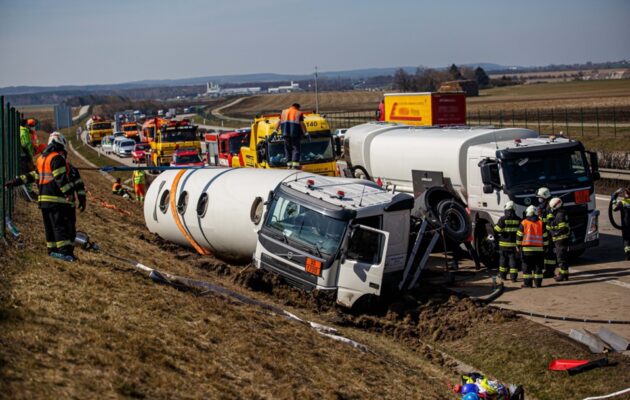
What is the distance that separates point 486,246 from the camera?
18547 millimetres

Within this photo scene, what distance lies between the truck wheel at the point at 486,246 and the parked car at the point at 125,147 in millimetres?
47254

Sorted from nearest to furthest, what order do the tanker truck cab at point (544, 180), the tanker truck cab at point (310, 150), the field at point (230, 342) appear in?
the field at point (230, 342), the tanker truck cab at point (544, 180), the tanker truck cab at point (310, 150)

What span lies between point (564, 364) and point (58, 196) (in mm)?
7856

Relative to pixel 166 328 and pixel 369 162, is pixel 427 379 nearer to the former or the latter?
pixel 166 328

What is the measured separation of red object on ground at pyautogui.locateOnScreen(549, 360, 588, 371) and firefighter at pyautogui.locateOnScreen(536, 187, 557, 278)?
5584mm

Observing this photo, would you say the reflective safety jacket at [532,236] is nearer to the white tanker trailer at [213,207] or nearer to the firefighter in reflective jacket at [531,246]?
the firefighter in reflective jacket at [531,246]

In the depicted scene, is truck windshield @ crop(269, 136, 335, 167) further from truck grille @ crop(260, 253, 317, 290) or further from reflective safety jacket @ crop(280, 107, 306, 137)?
truck grille @ crop(260, 253, 317, 290)

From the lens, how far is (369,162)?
2297 centimetres

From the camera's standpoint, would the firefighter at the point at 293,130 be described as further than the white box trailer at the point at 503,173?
Yes

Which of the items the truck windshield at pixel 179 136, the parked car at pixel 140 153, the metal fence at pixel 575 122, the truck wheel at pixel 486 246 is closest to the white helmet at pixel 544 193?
the truck wheel at pixel 486 246

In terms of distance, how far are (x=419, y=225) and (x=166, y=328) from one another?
7.44 metres

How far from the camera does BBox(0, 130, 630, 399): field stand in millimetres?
8242

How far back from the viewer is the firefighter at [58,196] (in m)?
12.5

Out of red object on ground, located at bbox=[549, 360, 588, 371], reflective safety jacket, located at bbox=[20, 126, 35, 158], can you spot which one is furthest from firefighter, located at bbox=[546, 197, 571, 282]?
Answer: reflective safety jacket, located at bbox=[20, 126, 35, 158]
